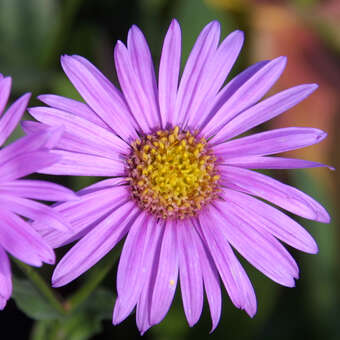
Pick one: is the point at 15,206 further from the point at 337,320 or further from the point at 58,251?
the point at 337,320

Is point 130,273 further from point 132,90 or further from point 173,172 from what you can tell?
point 132,90

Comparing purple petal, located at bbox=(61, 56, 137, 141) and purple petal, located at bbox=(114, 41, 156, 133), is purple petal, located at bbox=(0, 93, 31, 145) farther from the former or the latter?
purple petal, located at bbox=(114, 41, 156, 133)

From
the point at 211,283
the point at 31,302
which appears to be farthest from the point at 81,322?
the point at 211,283

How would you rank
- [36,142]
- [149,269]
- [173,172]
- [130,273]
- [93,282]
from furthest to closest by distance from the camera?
[173,172], [93,282], [149,269], [130,273], [36,142]

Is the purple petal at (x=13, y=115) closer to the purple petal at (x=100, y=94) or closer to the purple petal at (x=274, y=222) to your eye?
the purple petal at (x=100, y=94)

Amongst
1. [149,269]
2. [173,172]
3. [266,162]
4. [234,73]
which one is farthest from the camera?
[234,73]

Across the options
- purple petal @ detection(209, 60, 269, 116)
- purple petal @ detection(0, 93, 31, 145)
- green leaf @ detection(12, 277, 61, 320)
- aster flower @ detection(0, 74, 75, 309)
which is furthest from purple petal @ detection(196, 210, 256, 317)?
purple petal @ detection(0, 93, 31, 145)

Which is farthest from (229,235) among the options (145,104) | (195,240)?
(145,104)
